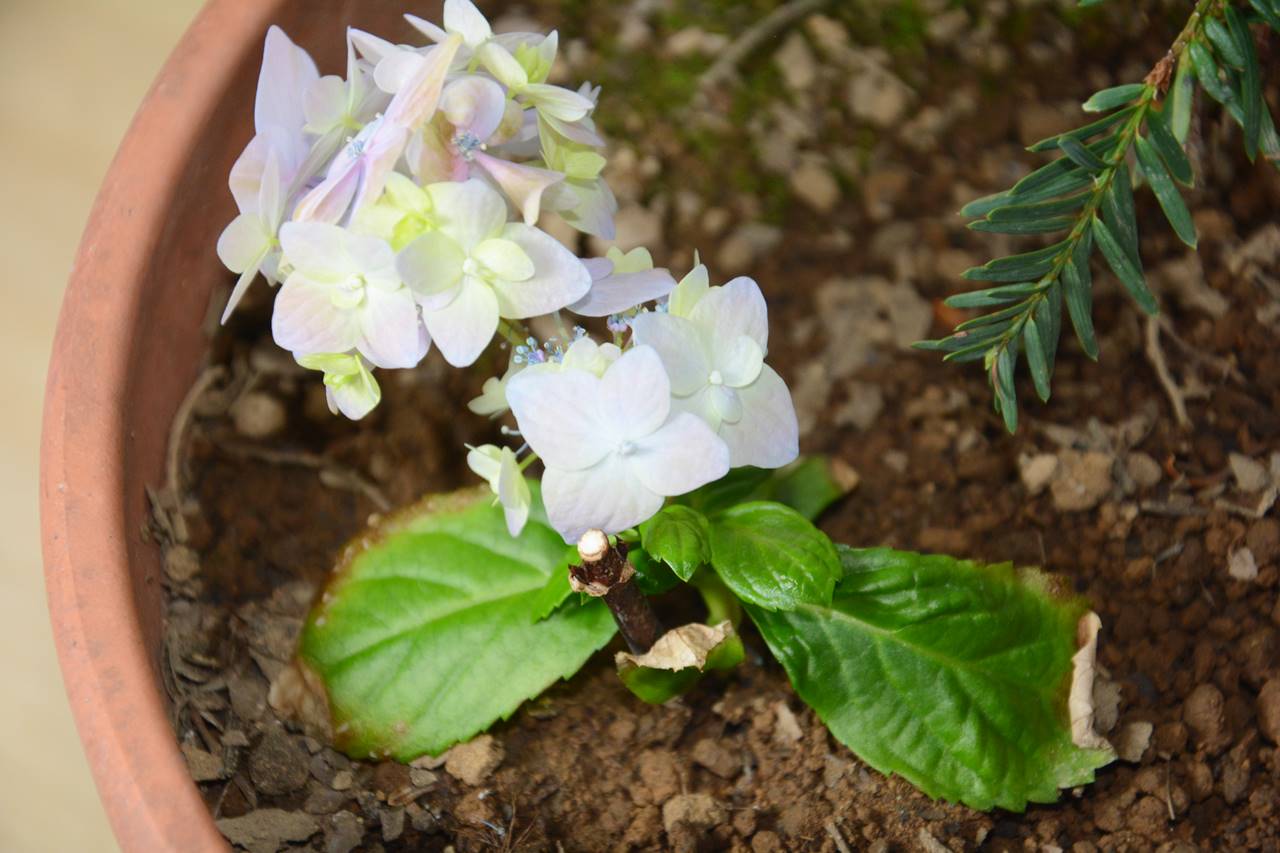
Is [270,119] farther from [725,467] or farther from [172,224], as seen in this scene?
[725,467]

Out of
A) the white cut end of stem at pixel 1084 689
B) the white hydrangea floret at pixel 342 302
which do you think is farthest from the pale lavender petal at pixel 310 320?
the white cut end of stem at pixel 1084 689

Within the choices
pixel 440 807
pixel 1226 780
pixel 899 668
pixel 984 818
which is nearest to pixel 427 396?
pixel 440 807

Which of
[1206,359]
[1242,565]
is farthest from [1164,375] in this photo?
[1242,565]

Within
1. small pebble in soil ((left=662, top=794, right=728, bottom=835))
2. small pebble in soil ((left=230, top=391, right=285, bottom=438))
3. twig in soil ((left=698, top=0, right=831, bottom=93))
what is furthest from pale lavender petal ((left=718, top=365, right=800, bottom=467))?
twig in soil ((left=698, top=0, right=831, bottom=93))

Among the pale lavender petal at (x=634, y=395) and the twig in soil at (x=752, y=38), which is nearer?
the pale lavender petal at (x=634, y=395)

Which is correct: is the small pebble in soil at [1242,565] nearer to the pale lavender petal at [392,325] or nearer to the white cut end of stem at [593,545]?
the white cut end of stem at [593,545]

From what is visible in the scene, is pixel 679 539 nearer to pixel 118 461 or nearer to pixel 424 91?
pixel 424 91

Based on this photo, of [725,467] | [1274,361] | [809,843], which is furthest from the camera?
[1274,361]
